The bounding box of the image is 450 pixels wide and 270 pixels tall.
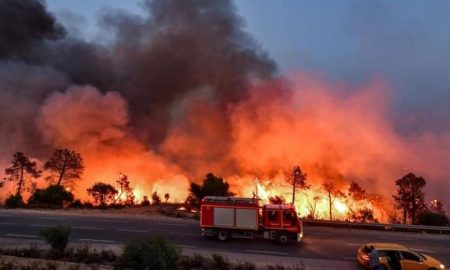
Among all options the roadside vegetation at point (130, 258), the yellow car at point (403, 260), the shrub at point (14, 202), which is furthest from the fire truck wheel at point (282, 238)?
the shrub at point (14, 202)

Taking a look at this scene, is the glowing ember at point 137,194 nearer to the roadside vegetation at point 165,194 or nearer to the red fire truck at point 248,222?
the roadside vegetation at point 165,194

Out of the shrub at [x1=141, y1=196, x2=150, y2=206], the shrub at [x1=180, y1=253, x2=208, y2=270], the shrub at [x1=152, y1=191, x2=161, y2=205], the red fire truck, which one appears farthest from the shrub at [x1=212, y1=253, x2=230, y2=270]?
the shrub at [x1=152, y1=191, x2=161, y2=205]

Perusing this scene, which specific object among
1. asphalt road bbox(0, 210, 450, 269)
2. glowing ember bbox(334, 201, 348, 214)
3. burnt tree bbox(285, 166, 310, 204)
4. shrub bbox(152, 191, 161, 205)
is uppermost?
burnt tree bbox(285, 166, 310, 204)

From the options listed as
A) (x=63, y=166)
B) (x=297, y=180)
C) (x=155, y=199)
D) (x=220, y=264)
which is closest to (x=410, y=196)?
(x=297, y=180)

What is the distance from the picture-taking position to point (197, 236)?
26.6m

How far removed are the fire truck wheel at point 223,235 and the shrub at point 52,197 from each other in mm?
25263

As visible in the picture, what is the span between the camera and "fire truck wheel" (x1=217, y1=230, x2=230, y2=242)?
25.4 m

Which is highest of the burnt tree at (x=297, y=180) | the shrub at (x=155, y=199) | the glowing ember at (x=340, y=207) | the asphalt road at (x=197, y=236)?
the burnt tree at (x=297, y=180)

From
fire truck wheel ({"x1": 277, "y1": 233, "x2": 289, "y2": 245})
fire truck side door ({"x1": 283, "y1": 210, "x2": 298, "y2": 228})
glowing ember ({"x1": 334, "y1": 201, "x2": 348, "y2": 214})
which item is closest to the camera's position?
fire truck wheel ({"x1": 277, "y1": 233, "x2": 289, "y2": 245})

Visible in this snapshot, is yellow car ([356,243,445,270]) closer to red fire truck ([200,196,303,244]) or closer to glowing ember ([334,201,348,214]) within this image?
red fire truck ([200,196,303,244])

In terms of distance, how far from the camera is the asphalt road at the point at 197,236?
22.9 meters

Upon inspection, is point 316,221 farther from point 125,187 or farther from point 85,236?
point 125,187

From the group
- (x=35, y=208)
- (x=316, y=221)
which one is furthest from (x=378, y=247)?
(x=35, y=208)

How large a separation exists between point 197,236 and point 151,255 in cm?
1255
